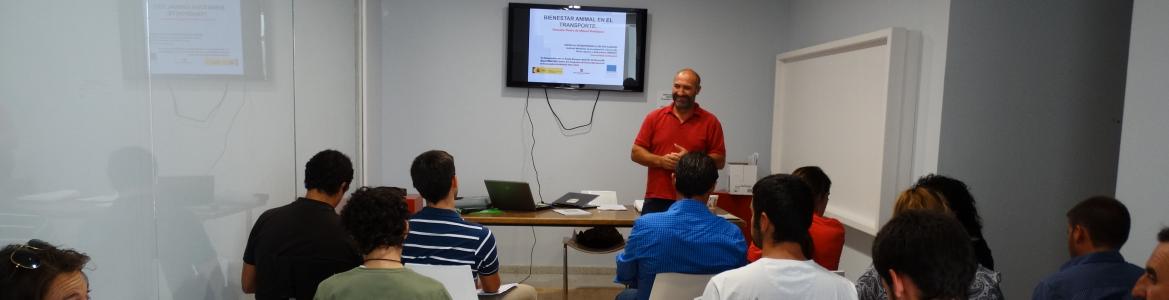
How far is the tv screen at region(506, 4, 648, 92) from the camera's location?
4.62 m

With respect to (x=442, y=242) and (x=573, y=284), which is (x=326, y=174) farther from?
(x=573, y=284)

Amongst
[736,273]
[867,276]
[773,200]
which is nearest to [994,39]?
[867,276]

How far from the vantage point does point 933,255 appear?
109cm

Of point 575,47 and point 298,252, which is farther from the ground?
point 575,47

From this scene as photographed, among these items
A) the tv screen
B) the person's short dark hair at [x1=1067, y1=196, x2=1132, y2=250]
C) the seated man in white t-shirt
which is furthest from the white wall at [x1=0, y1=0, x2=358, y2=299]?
the person's short dark hair at [x1=1067, y1=196, x2=1132, y2=250]

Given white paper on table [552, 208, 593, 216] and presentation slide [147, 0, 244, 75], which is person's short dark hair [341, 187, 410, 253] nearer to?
presentation slide [147, 0, 244, 75]

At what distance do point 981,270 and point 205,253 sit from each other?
2.51m

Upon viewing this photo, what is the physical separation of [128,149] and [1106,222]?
279 centimetres

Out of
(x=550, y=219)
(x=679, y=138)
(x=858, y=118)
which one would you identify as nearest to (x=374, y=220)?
(x=550, y=219)

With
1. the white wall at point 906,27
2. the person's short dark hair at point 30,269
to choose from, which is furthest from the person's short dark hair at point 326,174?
the white wall at point 906,27

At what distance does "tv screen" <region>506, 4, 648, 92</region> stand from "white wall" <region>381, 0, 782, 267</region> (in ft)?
0.34

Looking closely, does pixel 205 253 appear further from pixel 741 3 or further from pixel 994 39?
pixel 741 3

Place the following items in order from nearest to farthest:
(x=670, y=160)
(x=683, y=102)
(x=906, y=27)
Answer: (x=906, y=27) → (x=670, y=160) → (x=683, y=102)

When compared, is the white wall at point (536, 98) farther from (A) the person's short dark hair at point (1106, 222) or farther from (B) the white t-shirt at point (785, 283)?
(B) the white t-shirt at point (785, 283)
